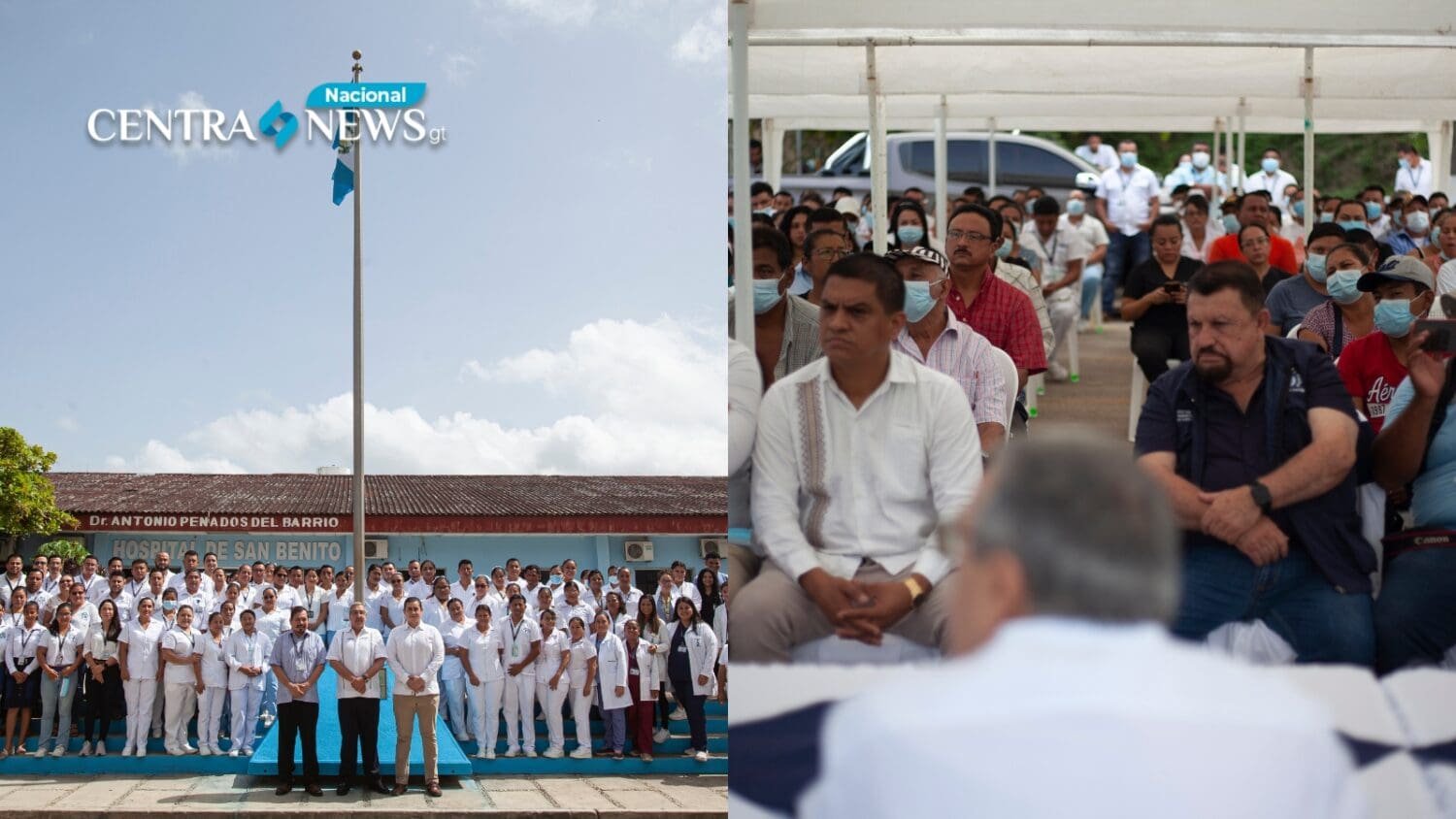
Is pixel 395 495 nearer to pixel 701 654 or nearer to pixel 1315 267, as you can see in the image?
pixel 701 654

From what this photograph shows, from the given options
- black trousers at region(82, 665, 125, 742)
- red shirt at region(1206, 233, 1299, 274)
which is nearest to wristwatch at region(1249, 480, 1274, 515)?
red shirt at region(1206, 233, 1299, 274)

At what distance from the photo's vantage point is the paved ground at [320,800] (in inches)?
364

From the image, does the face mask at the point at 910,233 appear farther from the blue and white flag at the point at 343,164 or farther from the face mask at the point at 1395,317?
the blue and white flag at the point at 343,164

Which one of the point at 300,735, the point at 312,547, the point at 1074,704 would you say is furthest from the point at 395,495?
the point at 1074,704

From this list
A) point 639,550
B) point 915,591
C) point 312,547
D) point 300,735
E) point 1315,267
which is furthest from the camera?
point 639,550

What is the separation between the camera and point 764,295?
2881mm

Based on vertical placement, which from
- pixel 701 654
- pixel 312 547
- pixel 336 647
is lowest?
pixel 701 654

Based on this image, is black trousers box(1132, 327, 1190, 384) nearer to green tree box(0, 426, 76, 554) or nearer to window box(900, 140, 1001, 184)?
window box(900, 140, 1001, 184)

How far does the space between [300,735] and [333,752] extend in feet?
0.89

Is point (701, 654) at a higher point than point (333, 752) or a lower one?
higher

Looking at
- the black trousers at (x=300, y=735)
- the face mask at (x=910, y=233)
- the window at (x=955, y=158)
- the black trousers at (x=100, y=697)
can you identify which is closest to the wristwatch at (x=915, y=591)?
the face mask at (x=910, y=233)

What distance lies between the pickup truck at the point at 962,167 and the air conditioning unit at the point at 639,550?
339 centimetres

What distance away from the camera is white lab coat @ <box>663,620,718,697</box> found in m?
10.6

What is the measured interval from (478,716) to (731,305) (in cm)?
829
